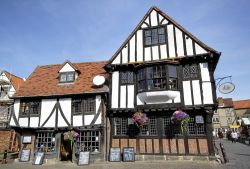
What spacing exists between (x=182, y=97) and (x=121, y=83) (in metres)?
4.58

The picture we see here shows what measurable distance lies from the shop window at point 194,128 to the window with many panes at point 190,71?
289 centimetres

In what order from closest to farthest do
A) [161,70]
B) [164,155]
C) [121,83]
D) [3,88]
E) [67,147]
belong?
[164,155], [161,70], [121,83], [67,147], [3,88]

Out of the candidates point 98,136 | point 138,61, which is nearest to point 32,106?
point 98,136

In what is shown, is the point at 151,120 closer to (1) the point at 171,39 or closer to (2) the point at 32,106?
(1) the point at 171,39

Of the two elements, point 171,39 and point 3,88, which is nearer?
point 171,39

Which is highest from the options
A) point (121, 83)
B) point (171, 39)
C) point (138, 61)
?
point (171, 39)

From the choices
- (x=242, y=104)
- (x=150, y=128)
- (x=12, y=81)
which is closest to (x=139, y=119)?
(x=150, y=128)

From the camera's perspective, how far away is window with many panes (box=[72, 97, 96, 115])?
15797mm

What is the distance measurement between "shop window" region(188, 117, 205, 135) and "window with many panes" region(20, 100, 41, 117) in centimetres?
1145


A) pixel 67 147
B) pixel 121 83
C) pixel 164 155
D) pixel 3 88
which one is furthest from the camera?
pixel 3 88

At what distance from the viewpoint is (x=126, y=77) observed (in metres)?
16.0

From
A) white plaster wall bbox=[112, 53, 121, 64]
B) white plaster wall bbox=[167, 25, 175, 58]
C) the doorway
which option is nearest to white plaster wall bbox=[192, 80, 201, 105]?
white plaster wall bbox=[167, 25, 175, 58]

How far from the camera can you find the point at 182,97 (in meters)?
14.4

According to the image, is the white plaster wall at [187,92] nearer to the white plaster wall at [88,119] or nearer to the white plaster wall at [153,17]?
the white plaster wall at [153,17]
